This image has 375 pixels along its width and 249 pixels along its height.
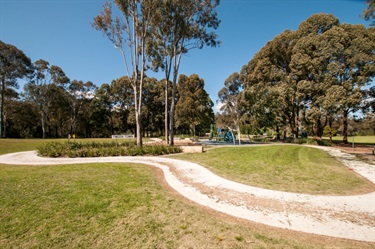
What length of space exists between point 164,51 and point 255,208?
16.8m

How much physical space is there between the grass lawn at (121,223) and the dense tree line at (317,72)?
16.9m

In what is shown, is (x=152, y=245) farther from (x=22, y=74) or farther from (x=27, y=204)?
(x=22, y=74)

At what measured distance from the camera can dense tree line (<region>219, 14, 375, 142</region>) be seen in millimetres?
15105

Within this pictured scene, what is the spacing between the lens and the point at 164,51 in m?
17.3

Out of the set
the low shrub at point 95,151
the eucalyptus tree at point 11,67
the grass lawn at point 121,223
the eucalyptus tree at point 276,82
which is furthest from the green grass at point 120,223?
the eucalyptus tree at point 11,67

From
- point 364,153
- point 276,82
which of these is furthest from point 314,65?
point 364,153

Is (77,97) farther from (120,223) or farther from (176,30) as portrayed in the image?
(120,223)

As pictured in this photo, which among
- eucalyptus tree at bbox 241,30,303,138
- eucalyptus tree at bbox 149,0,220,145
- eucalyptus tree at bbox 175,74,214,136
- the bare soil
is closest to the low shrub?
eucalyptus tree at bbox 149,0,220,145

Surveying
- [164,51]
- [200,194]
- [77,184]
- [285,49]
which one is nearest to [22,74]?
[164,51]

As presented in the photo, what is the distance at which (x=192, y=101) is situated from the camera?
29.8 metres

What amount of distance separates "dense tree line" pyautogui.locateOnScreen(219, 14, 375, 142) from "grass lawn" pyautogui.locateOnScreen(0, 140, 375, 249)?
1692cm

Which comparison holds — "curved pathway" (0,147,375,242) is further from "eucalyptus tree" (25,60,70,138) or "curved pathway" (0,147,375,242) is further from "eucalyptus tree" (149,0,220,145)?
"eucalyptus tree" (25,60,70,138)

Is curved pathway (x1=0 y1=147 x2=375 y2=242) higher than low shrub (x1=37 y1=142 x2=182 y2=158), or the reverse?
low shrub (x1=37 y1=142 x2=182 y2=158)

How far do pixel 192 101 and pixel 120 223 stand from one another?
89.5 ft
